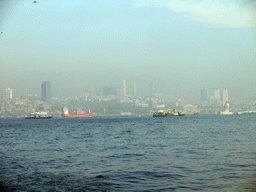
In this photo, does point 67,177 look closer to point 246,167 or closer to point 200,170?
point 200,170

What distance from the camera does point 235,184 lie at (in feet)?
47.4

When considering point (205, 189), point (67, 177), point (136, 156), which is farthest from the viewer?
point (136, 156)

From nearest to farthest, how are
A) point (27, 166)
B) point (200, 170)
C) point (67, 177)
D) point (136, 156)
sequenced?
1. point (67, 177)
2. point (200, 170)
3. point (27, 166)
4. point (136, 156)

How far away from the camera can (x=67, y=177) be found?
1656 centimetres

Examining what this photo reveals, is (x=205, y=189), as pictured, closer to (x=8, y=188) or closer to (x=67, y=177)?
(x=67, y=177)

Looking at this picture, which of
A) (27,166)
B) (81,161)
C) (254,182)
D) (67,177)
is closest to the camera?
(254,182)

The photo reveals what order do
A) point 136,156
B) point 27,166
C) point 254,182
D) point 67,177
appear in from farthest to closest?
point 136,156 < point 27,166 < point 67,177 < point 254,182

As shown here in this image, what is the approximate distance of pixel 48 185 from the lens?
1488 cm

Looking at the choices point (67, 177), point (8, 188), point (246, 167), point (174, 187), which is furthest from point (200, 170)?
point (8, 188)

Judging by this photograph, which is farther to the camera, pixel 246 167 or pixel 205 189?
pixel 246 167

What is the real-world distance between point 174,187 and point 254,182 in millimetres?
4217

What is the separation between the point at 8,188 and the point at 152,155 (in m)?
12.6

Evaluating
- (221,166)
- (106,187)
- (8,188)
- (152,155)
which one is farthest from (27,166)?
(221,166)

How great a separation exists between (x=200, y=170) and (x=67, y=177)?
805cm
